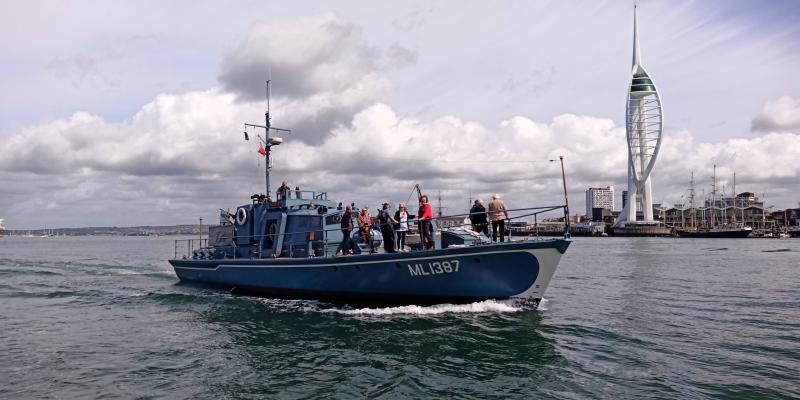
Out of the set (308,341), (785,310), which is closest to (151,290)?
(308,341)

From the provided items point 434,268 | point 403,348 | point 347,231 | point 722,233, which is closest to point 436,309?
point 434,268

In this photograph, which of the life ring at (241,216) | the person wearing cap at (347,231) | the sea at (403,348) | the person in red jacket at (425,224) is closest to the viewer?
the sea at (403,348)

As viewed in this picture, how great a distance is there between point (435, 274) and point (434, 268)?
0.20 metres

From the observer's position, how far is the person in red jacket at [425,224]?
14305 millimetres

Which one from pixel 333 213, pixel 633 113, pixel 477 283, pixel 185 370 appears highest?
pixel 633 113

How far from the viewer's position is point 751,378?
907 cm

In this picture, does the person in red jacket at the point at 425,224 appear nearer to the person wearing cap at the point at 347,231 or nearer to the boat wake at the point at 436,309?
the boat wake at the point at 436,309

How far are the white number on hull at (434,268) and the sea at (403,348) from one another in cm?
111

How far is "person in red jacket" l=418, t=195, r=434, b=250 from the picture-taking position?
14.3 m

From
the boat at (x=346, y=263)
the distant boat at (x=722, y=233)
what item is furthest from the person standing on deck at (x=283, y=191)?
the distant boat at (x=722, y=233)

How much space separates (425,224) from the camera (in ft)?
47.3

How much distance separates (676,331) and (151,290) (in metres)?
19.3

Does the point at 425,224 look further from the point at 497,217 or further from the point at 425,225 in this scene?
the point at 497,217

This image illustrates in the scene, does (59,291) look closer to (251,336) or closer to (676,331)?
(251,336)
